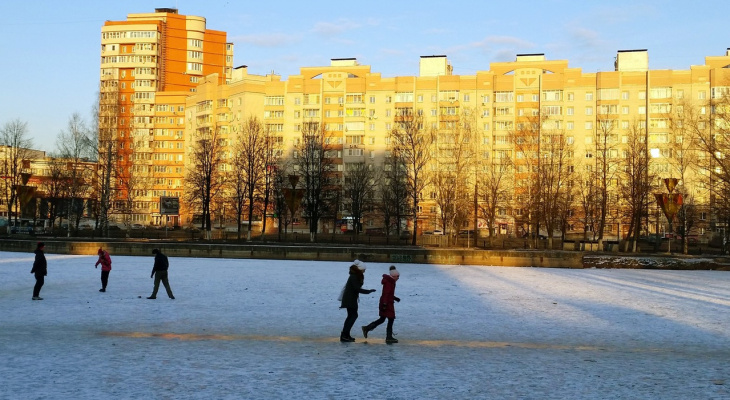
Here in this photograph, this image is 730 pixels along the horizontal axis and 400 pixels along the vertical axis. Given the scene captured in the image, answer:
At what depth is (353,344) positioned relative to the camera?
1541 centimetres

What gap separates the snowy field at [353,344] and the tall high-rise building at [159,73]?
115885mm

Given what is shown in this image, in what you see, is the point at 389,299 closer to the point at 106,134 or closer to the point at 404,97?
the point at 106,134

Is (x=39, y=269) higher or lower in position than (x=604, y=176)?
lower

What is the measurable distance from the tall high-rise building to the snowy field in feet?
380

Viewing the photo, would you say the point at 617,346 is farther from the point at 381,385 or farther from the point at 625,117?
the point at 625,117

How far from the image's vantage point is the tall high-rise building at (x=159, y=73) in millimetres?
143375

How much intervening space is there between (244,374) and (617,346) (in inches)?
353

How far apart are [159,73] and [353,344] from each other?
149419 mm

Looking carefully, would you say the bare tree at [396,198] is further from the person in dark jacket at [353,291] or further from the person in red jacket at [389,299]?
the person in dark jacket at [353,291]

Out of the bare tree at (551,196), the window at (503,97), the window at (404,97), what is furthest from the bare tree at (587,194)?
the window at (404,97)

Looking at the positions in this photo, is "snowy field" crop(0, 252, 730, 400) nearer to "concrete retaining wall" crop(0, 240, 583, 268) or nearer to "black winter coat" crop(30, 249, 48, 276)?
"black winter coat" crop(30, 249, 48, 276)

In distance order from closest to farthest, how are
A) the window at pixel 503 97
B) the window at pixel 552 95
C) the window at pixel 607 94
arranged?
the window at pixel 607 94 < the window at pixel 552 95 < the window at pixel 503 97

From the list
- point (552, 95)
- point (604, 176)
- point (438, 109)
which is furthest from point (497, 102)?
point (604, 176)

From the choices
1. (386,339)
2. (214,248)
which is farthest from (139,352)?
(214,248)
